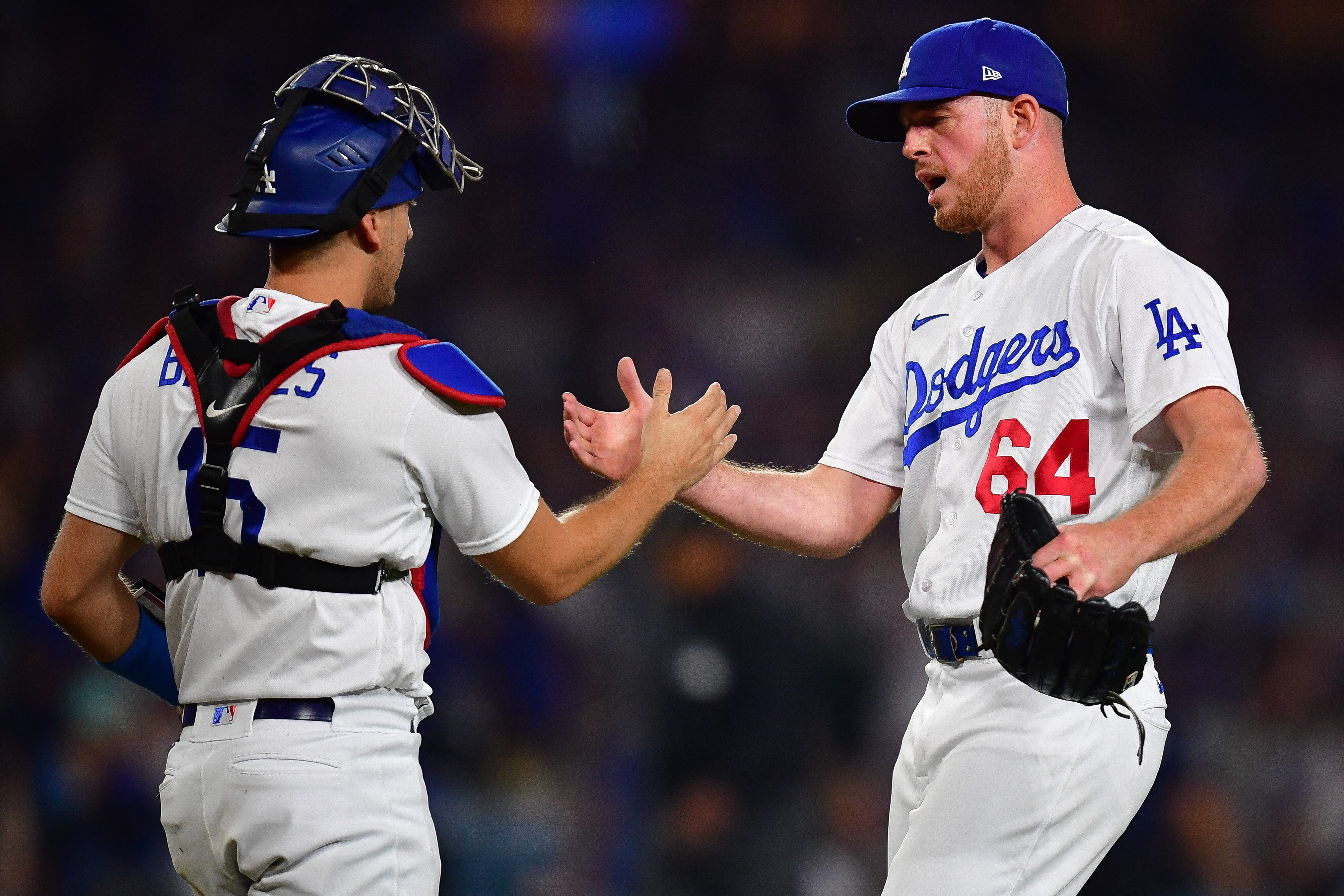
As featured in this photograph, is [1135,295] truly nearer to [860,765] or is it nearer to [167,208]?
[860,765]

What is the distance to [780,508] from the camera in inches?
137

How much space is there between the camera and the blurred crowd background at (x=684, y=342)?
5.73 meters

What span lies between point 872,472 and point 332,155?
5.82 ft

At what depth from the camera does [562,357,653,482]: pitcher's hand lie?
3146mm

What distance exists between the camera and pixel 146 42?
7500mm

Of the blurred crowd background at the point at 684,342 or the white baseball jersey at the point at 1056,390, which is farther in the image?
the blurred crowd background at the point at 684,342

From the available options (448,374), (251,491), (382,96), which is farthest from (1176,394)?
(251,491)

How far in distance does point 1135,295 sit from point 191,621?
2078 mm

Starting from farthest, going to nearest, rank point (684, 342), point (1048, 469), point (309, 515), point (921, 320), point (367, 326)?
point (684, 342)
point (921, 320)
point (1048, 469)
point (367, 326)
point (309, 515)

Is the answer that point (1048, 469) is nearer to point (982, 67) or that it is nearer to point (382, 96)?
point (982, 67)

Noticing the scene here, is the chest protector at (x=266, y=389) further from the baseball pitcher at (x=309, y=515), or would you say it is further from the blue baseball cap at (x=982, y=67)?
the blue baseball cap at (x=982, y=67)

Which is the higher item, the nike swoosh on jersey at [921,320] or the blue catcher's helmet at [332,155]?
the blue catcher's helmet at [332,155]

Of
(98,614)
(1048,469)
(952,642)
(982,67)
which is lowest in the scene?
(98,614)

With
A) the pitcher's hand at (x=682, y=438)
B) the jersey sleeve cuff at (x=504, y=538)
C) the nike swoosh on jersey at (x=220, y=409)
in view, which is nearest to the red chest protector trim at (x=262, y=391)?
the nike swoosh on jersey at (x=220, y=409)
